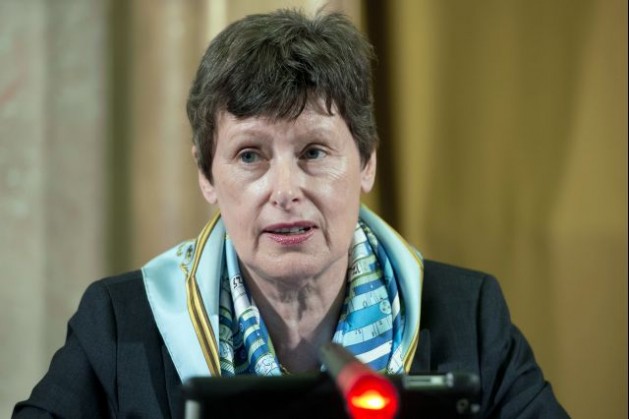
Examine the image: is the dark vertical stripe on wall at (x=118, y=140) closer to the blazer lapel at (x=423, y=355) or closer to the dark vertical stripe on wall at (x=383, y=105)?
the dark vertical stripe on wall at (x=383, y=105)

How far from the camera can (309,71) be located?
1.31 meters

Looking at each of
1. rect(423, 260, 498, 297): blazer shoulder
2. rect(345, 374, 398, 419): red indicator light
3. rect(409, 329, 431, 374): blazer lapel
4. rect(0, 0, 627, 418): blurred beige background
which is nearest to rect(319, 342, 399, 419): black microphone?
rect(345, 374, 398, 419): red indicator light

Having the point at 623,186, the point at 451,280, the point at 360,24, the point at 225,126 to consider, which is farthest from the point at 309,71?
the point at 623,186

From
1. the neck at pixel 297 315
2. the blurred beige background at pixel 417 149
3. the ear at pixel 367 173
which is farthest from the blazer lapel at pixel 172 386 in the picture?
the blurred beige background at pixel 417 149

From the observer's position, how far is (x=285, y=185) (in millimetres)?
1279

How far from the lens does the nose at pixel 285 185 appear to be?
128 cm

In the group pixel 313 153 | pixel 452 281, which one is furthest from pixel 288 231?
pixel 452 281

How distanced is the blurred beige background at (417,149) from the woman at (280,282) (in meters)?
0.38

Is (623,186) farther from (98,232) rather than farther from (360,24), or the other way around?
(98,232)

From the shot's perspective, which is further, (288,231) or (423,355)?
(423,355)

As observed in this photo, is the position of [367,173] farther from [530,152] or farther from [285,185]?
[530,152]

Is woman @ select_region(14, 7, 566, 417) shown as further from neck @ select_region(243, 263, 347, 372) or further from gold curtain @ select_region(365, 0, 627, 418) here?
gold curtain @ select_region(365, 0, 627, 418)

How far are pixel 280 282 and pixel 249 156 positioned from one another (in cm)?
21

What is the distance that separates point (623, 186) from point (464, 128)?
0.36 metres
